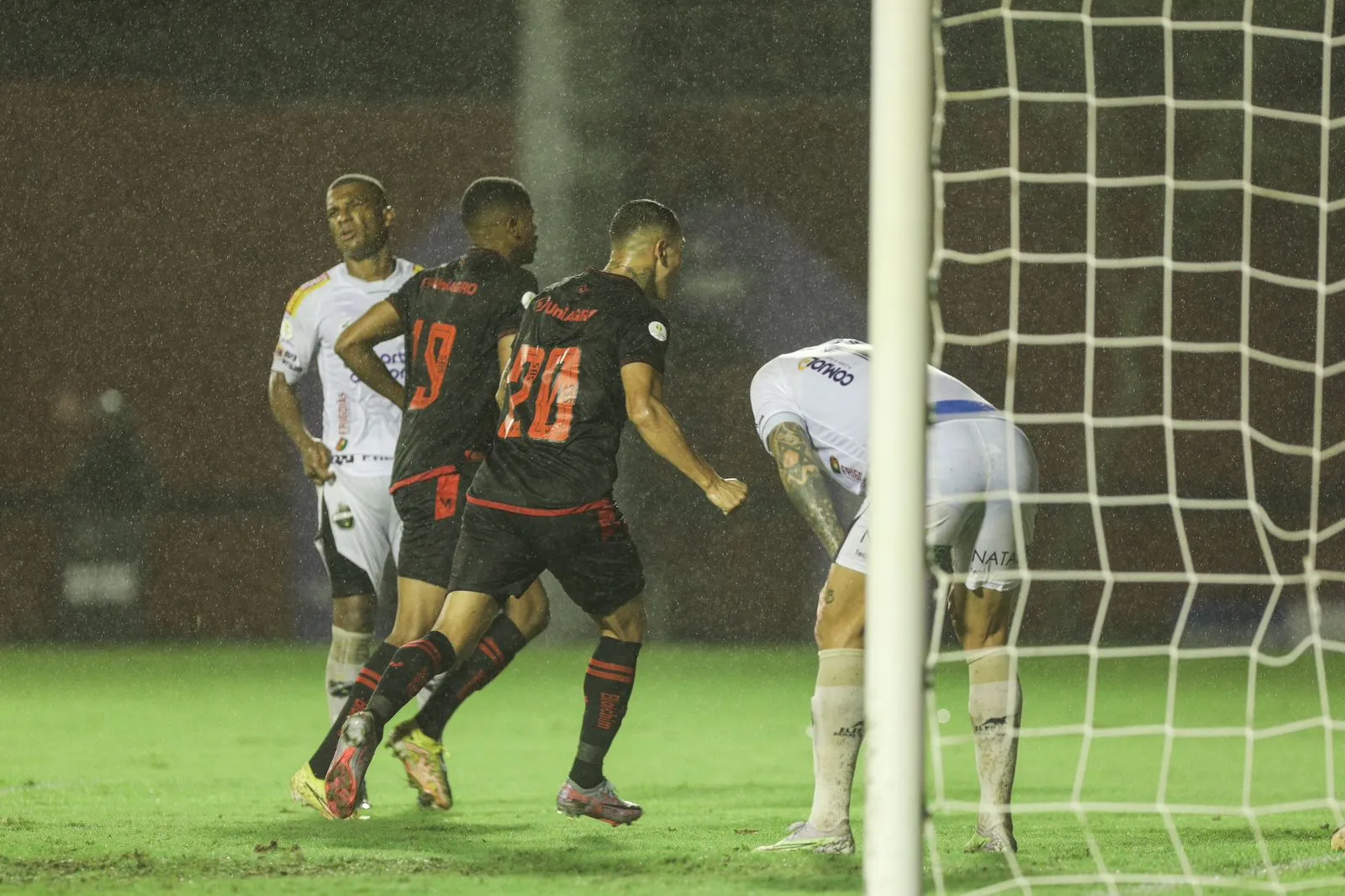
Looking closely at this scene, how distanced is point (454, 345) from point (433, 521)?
1.64 feet

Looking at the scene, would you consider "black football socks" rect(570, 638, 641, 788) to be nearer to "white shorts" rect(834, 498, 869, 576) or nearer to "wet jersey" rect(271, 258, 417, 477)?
"white shorts" rect(834, 498, 869, 576)

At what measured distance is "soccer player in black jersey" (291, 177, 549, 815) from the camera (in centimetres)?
524

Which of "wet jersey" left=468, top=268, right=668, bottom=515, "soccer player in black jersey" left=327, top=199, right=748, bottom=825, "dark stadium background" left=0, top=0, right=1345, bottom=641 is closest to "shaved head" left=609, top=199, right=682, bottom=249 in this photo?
"soccer player in black jersey" left=327, top=199, right=748, bottom=825

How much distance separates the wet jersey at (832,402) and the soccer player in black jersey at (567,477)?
1.18ft

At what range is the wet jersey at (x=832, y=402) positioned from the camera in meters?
4.46

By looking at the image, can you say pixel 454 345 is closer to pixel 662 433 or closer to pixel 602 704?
pixel 662 433

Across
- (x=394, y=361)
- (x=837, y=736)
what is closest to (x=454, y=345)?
(x=394, y=361)

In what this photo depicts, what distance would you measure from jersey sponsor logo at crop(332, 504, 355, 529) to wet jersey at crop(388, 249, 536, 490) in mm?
384

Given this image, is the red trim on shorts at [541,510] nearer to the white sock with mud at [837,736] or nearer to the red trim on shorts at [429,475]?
the red trim on shorts at [429,475]

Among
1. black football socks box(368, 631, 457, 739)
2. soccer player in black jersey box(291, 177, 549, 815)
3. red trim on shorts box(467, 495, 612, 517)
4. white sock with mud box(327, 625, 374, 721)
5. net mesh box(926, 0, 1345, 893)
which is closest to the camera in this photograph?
black football socks box(368, 631, 457, 739)

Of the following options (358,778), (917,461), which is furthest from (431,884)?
(917,461)

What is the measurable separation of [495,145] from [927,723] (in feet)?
33.5

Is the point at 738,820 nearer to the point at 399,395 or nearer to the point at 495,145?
the point at 399,395

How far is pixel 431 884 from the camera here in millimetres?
→ 4027
